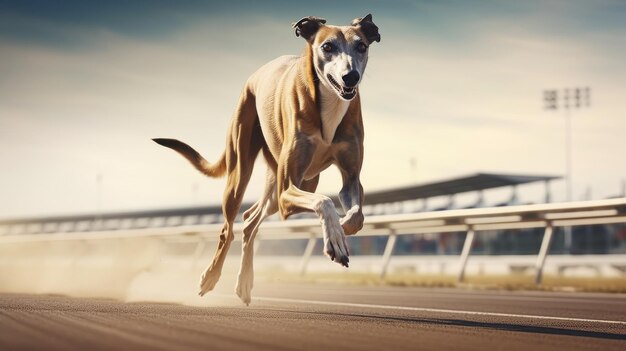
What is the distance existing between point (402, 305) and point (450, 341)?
15.8 ft

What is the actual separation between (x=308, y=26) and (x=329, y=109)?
2.39ft

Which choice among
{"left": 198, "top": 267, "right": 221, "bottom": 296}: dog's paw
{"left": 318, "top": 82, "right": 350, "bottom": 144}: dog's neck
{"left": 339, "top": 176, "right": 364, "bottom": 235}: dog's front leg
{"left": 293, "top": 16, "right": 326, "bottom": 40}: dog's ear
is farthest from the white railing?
{"left": 293, "top": 16, "right": 326, "bottom": 40}: dog's ear

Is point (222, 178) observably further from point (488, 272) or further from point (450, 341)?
point (488, 272)

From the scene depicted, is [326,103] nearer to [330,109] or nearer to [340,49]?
[330,109]

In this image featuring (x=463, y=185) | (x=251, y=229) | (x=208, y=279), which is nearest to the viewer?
(x=208, y=279)

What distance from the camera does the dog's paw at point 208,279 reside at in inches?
355

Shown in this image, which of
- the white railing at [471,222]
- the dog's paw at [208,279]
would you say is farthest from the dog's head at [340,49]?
the white railing at [471,222]

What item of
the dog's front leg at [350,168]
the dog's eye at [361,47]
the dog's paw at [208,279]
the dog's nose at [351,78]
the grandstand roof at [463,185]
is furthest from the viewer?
the grandstand roof at [463,185]

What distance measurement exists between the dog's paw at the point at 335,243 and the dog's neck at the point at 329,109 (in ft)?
4.09

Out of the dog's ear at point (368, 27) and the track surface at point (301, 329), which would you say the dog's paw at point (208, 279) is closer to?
the track surface at point (301, 329)

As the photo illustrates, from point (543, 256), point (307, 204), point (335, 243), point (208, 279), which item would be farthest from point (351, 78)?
point (543, 256)

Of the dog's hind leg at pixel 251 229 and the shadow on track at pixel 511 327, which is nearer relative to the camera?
the shadow on track at pixel 511 327

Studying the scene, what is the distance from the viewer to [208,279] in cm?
905

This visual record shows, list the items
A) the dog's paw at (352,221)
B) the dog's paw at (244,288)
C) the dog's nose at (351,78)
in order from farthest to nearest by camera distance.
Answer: the dog's paw at (244,288) < the dog's nose at (351,78) < the dog's paw at (352,221)
